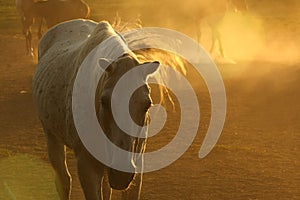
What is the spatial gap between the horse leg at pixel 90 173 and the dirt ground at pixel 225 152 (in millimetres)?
1889

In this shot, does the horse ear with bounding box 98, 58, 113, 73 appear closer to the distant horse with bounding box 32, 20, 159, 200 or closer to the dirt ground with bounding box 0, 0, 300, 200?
the distant horse with bounding box 32, 20, 159, 200

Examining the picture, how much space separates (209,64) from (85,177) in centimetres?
1057

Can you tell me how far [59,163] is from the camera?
587 cm

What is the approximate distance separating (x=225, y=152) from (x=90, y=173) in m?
3.78

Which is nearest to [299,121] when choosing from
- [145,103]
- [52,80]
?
[52,80]

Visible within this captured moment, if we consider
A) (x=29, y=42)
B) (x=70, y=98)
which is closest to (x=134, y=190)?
(x=70, y=98)

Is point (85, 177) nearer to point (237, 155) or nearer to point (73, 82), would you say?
point (73, 82)

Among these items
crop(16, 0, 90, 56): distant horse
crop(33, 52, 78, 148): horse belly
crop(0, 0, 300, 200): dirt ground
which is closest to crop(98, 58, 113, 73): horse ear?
crop(33, 52, 78, 148): horse belly

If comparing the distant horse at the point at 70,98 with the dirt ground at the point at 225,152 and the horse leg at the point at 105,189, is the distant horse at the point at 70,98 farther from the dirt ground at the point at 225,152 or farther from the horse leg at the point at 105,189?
the dirt ground at the point at 225,152

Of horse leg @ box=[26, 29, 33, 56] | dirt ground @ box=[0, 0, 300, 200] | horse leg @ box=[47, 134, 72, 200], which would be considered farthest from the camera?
horse leg @ box=[26, 29, 33, 56]

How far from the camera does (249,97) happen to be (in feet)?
37.4

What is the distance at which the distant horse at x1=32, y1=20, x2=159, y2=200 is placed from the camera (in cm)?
381

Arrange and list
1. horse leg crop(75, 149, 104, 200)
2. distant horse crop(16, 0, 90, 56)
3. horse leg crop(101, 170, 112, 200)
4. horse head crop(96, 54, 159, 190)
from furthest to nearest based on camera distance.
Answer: distant horse crop(16, 0, 90, 56)
horse leg crop(101, 170, 112, 200)
horse leg crop(75, 149, 104, 200)
horse head crop(96, 54, 159, 190)

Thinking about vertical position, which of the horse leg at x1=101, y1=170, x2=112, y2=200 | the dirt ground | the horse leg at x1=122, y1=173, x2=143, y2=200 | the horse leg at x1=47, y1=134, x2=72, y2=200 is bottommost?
the dirt ground
